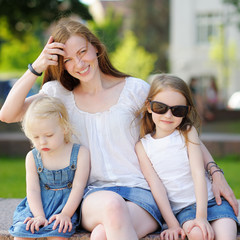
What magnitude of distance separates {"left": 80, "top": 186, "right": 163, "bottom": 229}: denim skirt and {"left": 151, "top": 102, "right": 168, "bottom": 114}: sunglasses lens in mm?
526

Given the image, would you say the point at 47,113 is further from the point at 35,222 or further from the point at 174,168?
the point at 174,168

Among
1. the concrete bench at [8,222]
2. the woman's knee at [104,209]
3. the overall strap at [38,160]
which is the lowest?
the concrete bench at [8,222]

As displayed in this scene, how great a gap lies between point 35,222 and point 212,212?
3.63 feet

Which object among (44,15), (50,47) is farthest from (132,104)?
(44,15)

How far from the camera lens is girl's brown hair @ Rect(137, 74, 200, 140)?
3398 millimetres

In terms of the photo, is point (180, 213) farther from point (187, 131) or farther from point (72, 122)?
point (72, 122)

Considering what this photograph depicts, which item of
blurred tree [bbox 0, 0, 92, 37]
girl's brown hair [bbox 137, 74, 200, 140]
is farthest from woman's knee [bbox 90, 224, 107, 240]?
blurred tree [bbox 0, 0, 92, 37]

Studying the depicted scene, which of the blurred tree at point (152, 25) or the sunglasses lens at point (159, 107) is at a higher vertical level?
the sunglasses lens at point (159, 107)

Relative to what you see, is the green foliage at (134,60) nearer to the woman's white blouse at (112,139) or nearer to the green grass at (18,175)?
the green grass at (18,175)

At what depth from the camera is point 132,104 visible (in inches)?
141

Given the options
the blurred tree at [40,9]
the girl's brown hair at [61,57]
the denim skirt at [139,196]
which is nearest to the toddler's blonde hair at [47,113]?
the girl's brown hair at [61,57]

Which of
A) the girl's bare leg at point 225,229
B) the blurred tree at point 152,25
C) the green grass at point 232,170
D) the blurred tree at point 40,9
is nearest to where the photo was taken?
the girl's bare leg at point 225,229

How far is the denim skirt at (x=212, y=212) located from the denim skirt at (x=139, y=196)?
6.3 inches

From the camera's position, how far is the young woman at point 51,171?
3.15 metres
